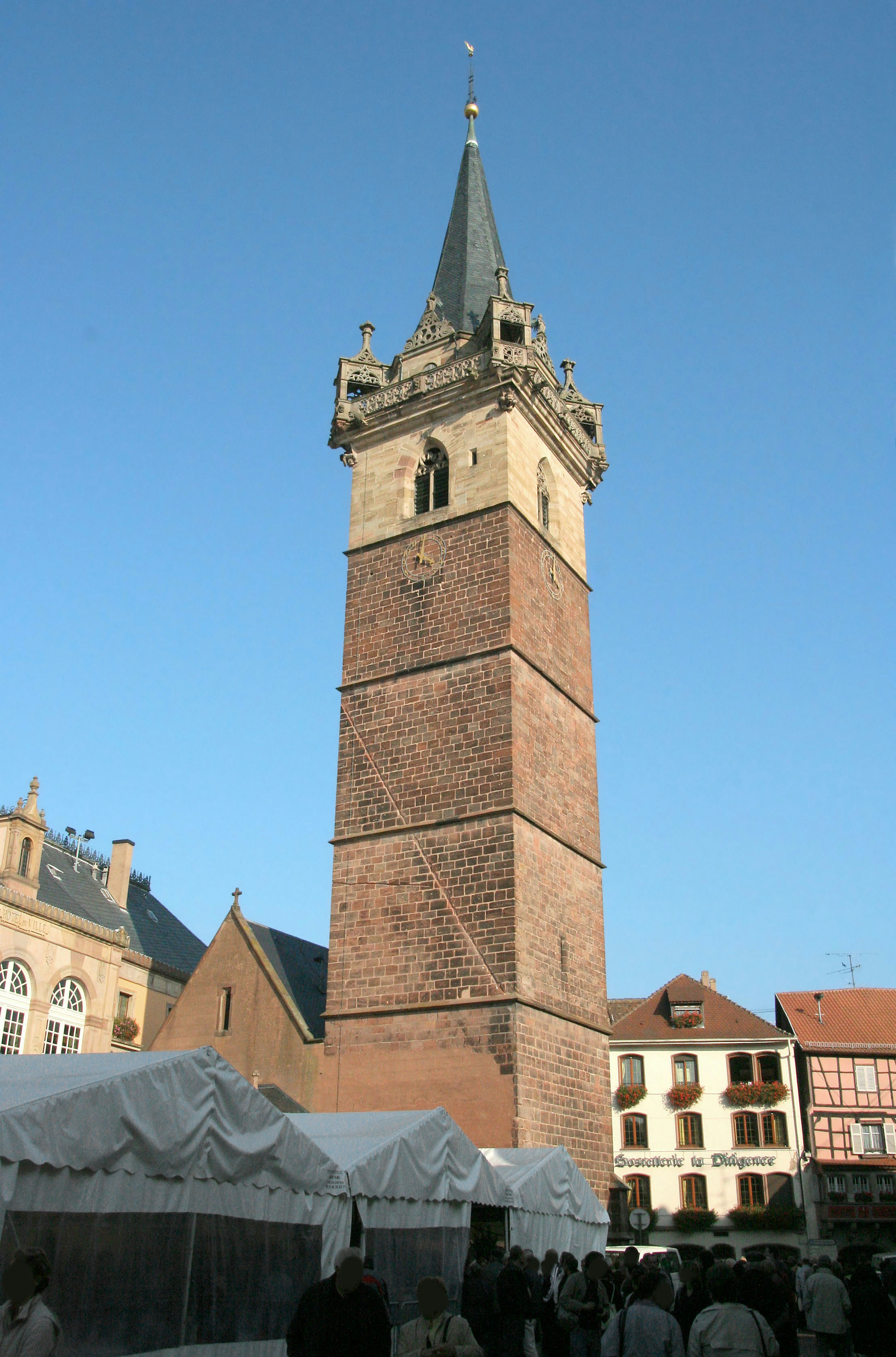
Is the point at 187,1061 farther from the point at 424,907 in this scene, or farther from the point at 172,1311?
the point at 424,907

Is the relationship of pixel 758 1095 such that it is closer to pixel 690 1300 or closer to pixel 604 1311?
pixel 604 1311

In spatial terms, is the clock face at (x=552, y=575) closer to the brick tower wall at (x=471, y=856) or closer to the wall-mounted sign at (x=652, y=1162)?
the brick tower wall at (x=471, y=856)

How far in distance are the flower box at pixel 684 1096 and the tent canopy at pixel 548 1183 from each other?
18.8m

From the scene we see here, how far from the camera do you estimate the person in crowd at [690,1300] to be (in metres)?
7.67

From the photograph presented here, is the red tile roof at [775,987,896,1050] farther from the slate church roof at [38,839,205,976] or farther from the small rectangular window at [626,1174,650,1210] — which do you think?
the slate church roof at [38,839,205,976]

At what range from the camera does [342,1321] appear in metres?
5.35

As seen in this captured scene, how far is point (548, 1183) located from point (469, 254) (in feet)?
66.9

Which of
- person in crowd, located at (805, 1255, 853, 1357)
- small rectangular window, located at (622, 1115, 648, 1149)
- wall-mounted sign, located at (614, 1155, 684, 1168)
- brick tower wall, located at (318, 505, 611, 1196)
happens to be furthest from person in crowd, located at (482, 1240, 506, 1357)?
small rectangular window, located at (622, 1115, 648, 1149)

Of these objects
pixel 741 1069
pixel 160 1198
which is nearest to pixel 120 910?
pixel 741 1069

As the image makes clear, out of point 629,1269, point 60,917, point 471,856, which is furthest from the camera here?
point 60,917

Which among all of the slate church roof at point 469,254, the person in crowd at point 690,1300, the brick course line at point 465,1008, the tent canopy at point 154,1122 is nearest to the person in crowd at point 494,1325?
the person in crowd at point 690,1300

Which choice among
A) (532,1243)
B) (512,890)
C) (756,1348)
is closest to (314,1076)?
(512,890)

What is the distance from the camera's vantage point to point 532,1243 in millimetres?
12203

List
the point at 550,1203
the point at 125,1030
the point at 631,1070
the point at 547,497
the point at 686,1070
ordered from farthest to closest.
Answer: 1. the point at 631,1070
2. the point at 686,1070
3. the point at 125,1030
4. the point at 547,497
5. the point at 550,1203
